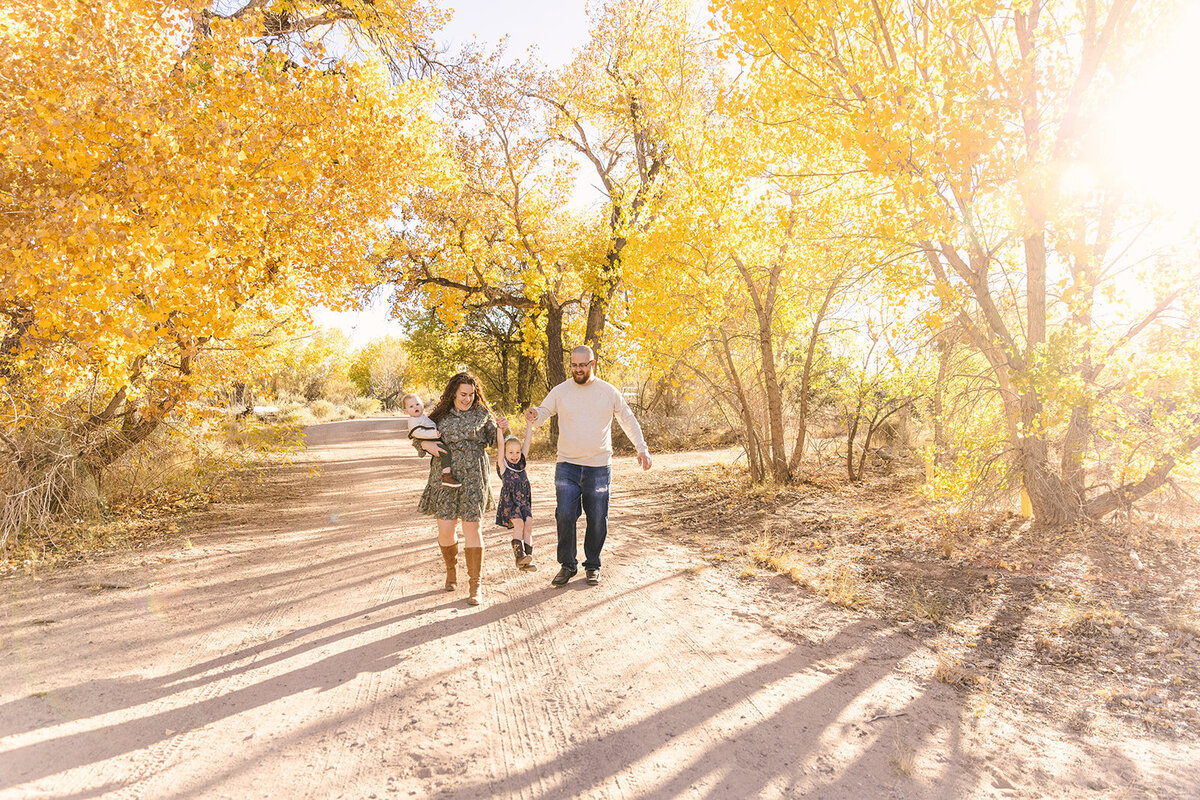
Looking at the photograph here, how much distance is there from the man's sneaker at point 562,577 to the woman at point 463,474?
705 mm

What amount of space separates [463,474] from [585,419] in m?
1.20

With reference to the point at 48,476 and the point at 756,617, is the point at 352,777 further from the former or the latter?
the point at 48,476

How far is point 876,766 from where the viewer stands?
10.3 ft

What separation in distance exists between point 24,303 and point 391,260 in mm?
9725

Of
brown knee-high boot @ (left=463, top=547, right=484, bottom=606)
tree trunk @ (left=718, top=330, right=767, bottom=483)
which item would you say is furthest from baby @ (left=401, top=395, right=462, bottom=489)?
tree trunk @ (left=718, top=330, right=767, bottom=483)

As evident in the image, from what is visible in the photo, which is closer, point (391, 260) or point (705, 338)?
point (705, 338)

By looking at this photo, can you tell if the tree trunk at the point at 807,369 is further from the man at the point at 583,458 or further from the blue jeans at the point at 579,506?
the blue jeans at the point at 579,506

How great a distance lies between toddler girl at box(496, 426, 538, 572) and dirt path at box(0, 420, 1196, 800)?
0.83 ft

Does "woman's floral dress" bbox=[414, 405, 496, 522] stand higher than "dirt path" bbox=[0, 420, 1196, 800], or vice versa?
"woman's floral dress" bbox=[414, 405, 496, 522]

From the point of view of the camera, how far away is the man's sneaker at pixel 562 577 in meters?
5.89

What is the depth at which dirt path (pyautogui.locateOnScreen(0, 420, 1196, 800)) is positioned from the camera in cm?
297

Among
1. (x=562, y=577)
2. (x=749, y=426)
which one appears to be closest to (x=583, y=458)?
(x=562, y=577)

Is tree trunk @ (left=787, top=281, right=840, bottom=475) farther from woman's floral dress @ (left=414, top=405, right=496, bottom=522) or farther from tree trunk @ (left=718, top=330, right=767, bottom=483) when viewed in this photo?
woman's floral dress @ (left=414, top=405, right=496, bottom=522)

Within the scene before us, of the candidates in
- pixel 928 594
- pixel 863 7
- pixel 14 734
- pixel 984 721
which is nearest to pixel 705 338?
pixel 863 7
